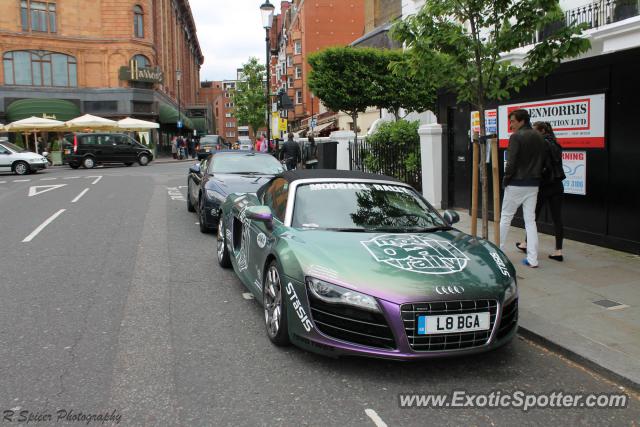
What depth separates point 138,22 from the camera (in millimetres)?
48125

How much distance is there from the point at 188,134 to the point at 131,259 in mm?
73747

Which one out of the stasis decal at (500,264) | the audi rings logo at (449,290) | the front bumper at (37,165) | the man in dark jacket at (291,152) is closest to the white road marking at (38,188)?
the man in dark jacket at (291,152)

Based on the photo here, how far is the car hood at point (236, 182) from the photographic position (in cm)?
970

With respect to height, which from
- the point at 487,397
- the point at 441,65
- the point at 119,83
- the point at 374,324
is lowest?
the point at 487,397

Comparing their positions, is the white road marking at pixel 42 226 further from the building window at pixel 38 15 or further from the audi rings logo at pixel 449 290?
the building window at pixel 38 15

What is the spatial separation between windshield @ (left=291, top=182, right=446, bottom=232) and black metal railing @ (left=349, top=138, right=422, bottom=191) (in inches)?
331

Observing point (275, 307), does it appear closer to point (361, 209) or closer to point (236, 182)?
point (361, 209)

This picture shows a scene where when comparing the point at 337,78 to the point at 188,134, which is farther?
the point at 188,134

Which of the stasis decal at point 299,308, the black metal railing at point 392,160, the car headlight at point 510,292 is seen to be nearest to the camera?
the stasis decal at point 299,308

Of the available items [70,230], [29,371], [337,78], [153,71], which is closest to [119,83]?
[153,71]

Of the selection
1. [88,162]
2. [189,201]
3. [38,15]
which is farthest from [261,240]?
[38,15]

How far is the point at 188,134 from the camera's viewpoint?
79188 mm

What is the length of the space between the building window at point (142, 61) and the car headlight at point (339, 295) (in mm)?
47292

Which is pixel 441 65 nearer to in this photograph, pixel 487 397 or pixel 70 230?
pixel 487 397
